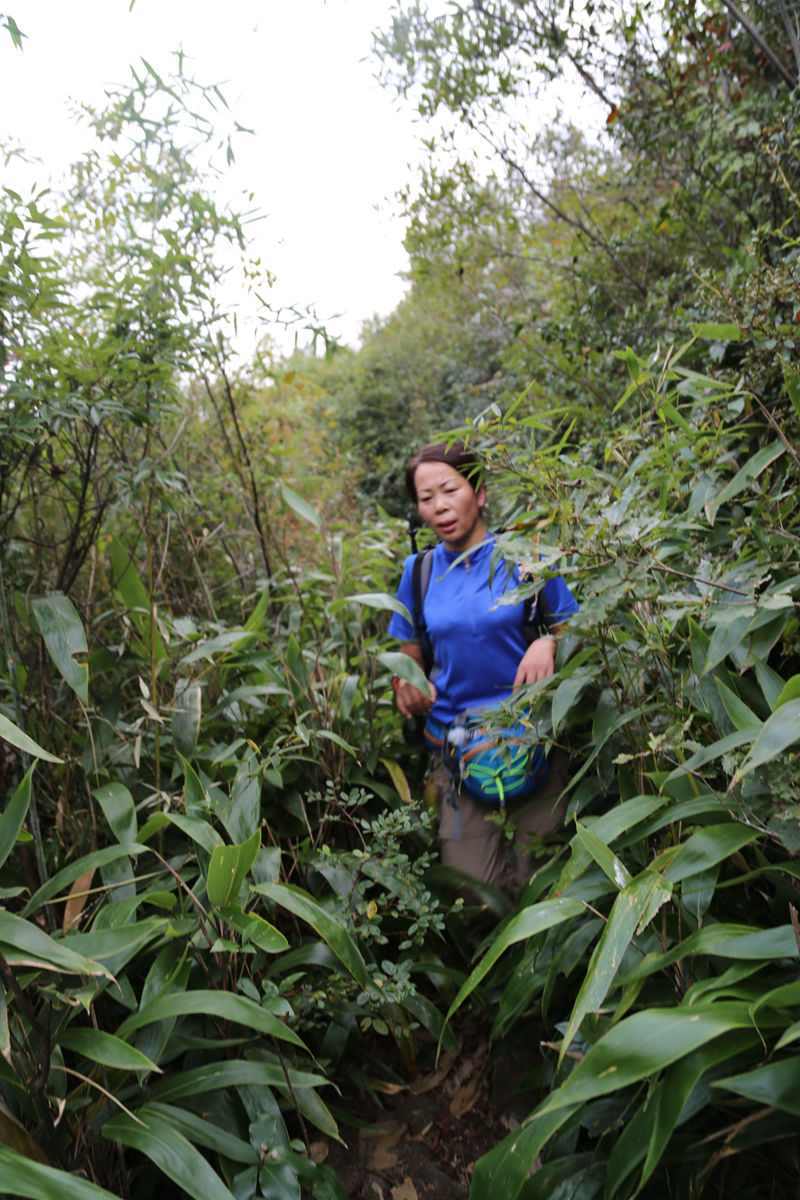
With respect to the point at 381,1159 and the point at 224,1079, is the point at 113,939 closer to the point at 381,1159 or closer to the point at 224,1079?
the point at 224,1079

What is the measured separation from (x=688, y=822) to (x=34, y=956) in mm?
1218

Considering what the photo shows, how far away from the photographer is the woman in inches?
82.7

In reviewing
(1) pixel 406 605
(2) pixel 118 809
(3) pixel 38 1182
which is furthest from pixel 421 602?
(3) pixel 38 1182

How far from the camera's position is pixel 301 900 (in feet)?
5.15

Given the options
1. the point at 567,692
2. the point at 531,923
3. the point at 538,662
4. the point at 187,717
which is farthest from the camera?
the point at 187,717

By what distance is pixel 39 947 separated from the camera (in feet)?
3.86

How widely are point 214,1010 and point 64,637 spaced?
94cm

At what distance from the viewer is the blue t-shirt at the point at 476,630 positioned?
2.15m

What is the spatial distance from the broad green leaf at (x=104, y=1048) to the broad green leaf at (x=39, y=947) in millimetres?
175

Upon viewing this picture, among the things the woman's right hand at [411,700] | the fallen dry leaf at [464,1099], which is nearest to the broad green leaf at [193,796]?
the woman's right hand at [411,700]

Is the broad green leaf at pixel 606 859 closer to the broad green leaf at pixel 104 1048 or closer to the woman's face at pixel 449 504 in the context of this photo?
the broad green leaf at pixel 104 1048

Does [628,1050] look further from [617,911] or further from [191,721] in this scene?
[191,721]

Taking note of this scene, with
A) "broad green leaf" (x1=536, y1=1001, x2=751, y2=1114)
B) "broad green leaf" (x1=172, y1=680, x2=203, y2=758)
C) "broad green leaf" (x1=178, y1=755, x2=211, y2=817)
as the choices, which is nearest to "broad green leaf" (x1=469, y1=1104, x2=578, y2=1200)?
"broad green leaf" (x1=536, y1=1001, x2=751, y2=1114)

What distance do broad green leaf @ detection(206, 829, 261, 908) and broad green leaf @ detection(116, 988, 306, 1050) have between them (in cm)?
19
